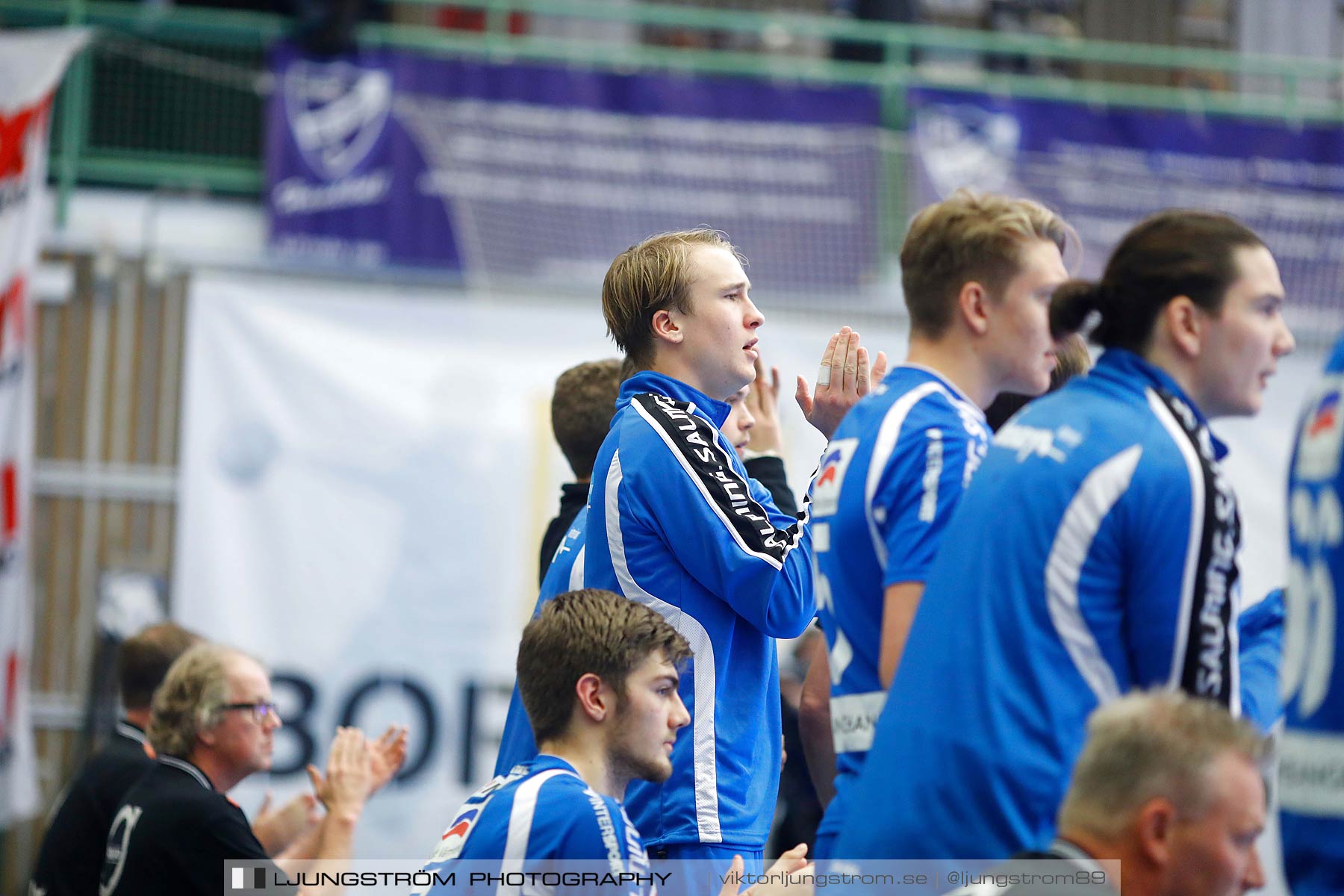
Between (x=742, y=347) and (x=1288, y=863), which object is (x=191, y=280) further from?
(x=1288, y=863)

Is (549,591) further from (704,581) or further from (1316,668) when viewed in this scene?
(1316,668)

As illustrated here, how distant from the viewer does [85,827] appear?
15.9 feet

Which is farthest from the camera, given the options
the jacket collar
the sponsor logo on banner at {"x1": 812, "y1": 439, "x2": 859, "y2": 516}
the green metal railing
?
the green metal railing

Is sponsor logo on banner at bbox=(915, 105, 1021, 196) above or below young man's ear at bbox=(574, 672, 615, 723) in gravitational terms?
above

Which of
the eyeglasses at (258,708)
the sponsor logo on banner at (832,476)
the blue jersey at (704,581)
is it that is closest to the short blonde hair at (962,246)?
the sponsor logo on banner at (832,476)

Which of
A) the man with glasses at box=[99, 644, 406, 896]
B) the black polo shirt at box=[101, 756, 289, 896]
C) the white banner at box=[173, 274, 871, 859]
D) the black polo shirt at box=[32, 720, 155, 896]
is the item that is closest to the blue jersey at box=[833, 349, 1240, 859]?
the man with glasses at box=[99, 644, 406, 896]

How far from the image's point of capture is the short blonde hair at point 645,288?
3541 millimetres

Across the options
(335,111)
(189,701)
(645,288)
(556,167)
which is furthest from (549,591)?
(335,111)

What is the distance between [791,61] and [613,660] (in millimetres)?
9943

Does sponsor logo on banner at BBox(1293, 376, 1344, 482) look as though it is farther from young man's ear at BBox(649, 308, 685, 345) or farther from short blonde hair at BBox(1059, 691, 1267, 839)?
young man's ear at BBox(649, 308, 685, 345)

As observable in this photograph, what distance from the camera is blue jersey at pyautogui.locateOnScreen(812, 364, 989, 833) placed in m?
2.62

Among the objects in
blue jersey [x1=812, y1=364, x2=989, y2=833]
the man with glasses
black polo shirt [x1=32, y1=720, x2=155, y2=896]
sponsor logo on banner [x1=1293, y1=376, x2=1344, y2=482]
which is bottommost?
black polo shirt [x1=32, y1=720, x2=155, y2=896]

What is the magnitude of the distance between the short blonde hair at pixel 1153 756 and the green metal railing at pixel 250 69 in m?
8.98

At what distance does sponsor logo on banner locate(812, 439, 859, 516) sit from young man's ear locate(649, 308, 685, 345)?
2.48 feet
